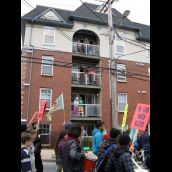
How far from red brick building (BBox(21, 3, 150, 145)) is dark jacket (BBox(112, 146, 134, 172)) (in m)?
19.4

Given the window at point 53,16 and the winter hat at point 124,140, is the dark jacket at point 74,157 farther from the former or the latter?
the window at point 53,16

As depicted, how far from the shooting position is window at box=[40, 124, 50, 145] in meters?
23.2

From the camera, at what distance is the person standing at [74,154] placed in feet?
16.0

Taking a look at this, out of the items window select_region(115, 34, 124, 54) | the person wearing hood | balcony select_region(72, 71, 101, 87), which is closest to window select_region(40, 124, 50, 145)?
balcony select_region(72, 71, 101, 87)

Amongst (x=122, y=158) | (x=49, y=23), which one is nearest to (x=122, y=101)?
(x=49, y=23)

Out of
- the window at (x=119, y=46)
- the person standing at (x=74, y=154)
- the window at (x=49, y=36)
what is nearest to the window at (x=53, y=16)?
the window at (x=49, y=36)

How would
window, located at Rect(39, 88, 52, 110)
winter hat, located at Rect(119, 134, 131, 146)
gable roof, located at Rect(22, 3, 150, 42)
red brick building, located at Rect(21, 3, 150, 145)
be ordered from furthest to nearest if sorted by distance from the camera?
gable roof, located at Rect(22, 3, 150, 42), window, located at Rect(39, 88, 52, 110), red brick building, located at Rect(21, 3, 150, 145), winter hat, located at Rect(119, 134, 131, 146)

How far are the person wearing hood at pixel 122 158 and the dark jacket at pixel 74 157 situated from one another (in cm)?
70

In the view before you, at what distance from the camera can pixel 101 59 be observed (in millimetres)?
26953

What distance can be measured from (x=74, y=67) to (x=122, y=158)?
73.8 feet

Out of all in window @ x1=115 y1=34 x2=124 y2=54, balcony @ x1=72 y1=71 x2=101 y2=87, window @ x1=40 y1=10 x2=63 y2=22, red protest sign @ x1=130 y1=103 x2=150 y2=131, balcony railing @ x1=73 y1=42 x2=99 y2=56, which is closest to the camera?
red protest sign @ x1=130 y1=103 x2=150 y2=131

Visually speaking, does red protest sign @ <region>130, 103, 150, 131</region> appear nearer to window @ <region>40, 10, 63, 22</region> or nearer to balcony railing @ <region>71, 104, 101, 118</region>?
balcony railing @ <region>71, 104, 101, 118</region>

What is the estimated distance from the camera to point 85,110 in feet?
82.5
